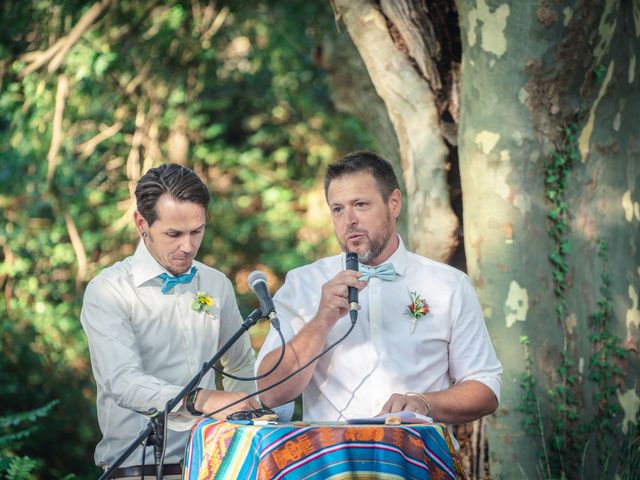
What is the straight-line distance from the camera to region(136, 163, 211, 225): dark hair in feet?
12.5

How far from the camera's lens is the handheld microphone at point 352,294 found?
3203 millimetres

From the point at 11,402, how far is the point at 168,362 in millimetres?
5932

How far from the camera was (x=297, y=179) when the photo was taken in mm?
13812

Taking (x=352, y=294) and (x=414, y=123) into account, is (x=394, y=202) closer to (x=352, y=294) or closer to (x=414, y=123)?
(x=352, y=294)

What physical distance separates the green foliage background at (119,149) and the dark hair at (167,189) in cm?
267

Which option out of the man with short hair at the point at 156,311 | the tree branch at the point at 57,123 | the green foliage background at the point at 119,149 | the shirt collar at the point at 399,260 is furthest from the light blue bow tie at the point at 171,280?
the tree branch at the point at 57,123

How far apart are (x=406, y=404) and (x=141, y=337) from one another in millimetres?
1191

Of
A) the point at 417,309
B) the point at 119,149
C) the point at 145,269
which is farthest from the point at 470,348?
the point at 119,149

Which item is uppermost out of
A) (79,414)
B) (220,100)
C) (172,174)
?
(220,100)

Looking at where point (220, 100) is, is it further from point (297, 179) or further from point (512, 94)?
point (512, 94)

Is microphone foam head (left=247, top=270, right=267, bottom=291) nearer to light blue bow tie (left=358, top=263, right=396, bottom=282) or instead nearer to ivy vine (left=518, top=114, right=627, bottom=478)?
light blue bow tie (left=358, top=263, right=396, bottom=282)

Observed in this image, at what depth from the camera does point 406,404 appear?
334 cm

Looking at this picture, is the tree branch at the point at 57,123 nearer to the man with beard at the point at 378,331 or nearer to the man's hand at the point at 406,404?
the man with beard at the point at 378,331

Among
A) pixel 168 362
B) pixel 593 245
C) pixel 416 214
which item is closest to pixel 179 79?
pixel 416 214
